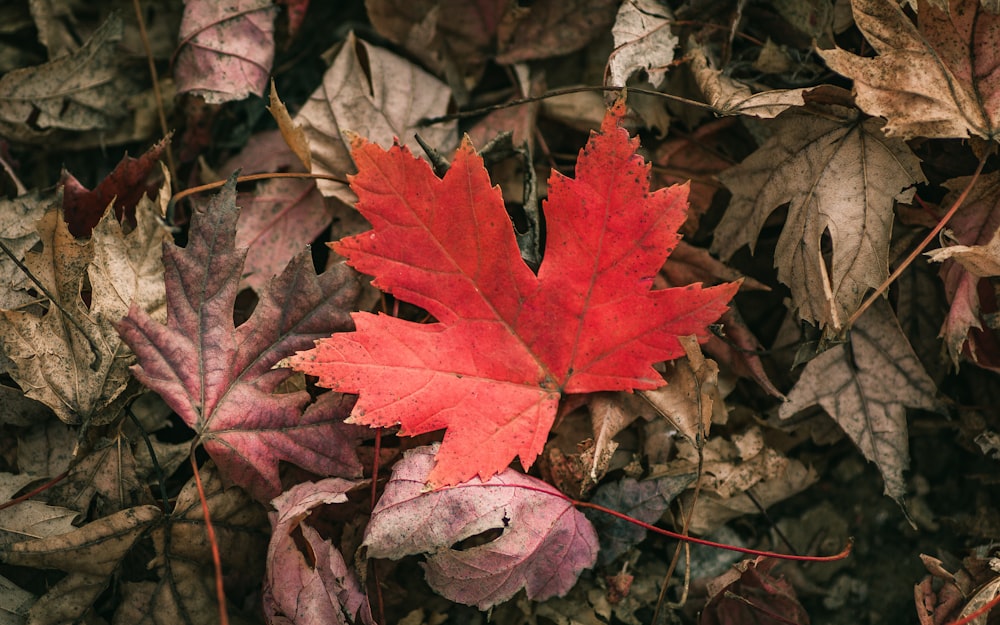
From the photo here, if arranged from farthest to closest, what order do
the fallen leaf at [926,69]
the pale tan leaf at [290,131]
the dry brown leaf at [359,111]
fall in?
the dry brown leaf at [359,111], the pale tan leaf at [290,131], the fallen leaf at [926,69]

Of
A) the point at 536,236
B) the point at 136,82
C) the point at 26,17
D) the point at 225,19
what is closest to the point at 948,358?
the point at 536,236

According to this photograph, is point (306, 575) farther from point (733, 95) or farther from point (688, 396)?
point (733, 95)

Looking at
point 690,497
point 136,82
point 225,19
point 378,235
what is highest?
point 225,19

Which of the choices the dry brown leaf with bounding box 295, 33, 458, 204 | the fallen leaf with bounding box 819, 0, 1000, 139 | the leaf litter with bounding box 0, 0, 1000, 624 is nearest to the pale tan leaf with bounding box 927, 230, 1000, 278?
the leaf litter with bounding box 0, 0, 1000, 624

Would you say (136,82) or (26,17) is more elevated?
(26,17)

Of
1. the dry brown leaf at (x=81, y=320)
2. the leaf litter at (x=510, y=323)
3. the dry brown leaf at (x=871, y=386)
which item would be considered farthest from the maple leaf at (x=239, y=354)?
the dry brown leaf at (x=871, y=386)

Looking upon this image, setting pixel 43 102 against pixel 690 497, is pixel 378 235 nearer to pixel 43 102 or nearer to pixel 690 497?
pixel 690 497

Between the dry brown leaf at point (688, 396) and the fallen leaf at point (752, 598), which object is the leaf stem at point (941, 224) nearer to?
the dry brown leaf at point (688, 396)
